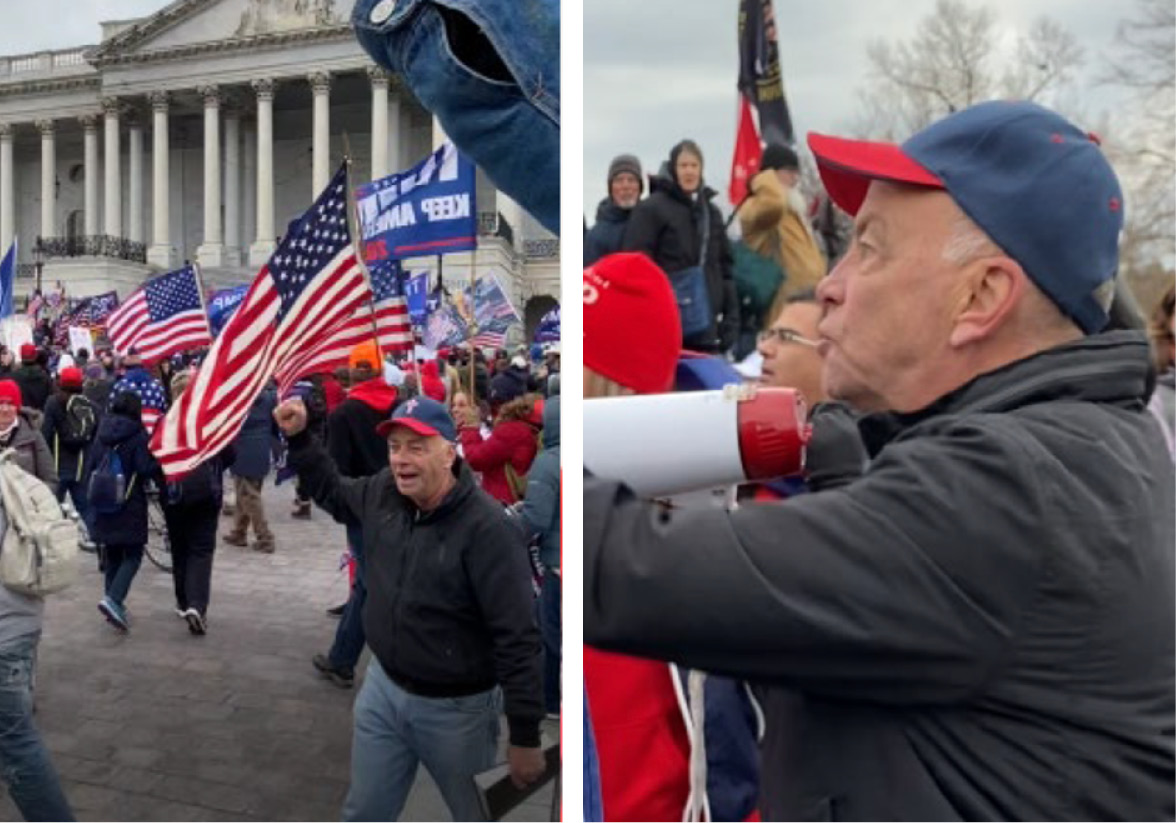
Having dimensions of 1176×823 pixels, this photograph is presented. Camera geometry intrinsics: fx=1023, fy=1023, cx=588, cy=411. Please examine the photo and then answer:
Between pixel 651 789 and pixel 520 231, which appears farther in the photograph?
pixel 520 231

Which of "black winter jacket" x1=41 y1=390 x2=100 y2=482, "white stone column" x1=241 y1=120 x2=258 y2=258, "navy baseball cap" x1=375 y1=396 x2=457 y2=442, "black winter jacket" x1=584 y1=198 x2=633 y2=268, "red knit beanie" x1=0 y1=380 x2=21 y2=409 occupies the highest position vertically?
"white stone column" x1=241 y1=120 x2=258 y2=258

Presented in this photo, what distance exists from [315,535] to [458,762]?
2.78 ft

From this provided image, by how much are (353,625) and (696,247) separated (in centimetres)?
129

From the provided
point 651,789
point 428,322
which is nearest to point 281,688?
point 428,322

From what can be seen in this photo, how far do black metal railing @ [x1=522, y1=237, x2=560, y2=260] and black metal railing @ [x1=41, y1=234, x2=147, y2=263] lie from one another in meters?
4.06

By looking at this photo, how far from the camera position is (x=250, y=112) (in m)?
2.41

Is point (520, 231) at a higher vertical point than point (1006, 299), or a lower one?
higher

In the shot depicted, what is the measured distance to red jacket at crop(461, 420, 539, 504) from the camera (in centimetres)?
156

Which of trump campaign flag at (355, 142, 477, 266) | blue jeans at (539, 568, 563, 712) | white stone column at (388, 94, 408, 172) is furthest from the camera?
trump campaign flag at (355, 142, 477, 266)

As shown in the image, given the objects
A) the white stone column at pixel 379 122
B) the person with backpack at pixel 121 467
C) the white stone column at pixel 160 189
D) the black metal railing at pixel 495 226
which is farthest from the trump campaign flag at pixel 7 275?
the black metal railing at pixel 495 226

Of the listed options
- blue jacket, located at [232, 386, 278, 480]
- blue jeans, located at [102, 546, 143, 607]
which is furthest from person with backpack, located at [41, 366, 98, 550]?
blue jeans, located at [102, 546, 143, 607]

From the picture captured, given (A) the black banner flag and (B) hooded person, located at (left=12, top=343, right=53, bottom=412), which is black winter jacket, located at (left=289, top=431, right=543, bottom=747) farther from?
(B) hooded person, located at (left=12, top=343, right=53, bottom=412)

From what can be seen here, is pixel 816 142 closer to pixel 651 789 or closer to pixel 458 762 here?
pixel 651 789

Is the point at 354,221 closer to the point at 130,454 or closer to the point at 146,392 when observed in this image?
the point at 130,454
